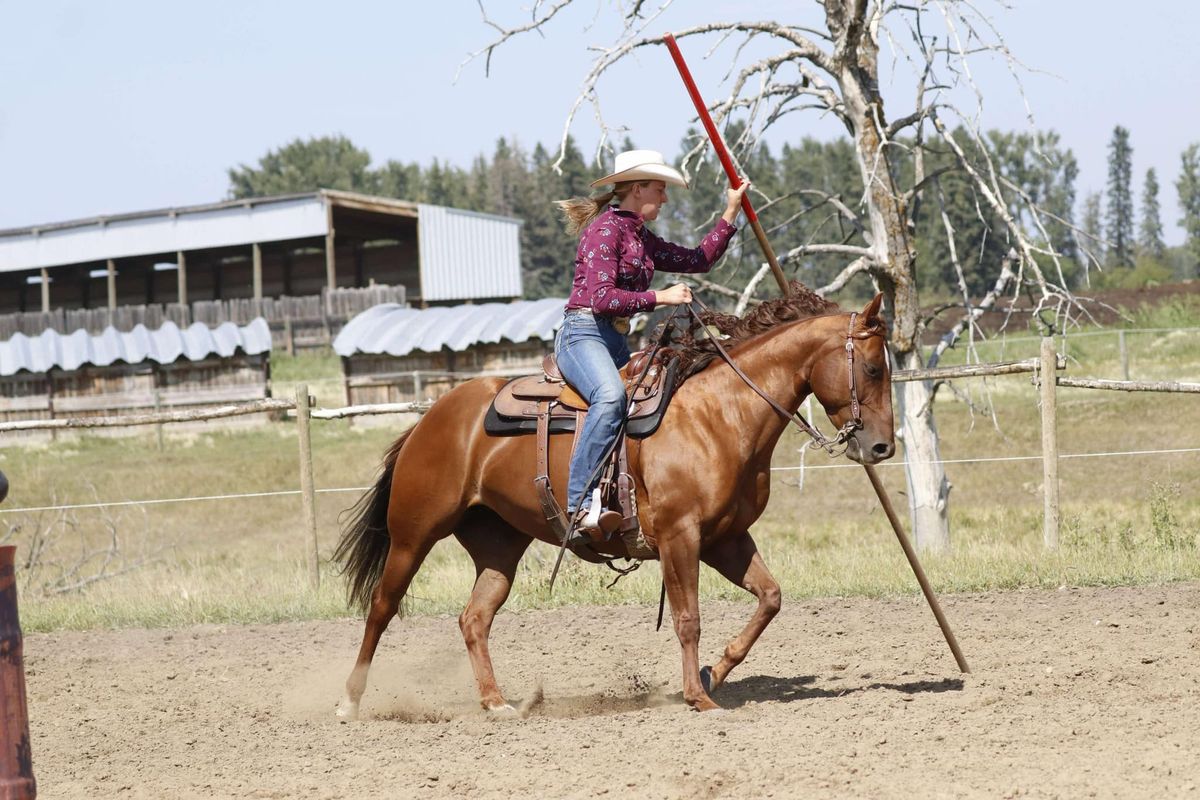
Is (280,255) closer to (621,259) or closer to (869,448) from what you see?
(621,259)

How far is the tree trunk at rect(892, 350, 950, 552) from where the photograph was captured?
36.5ft

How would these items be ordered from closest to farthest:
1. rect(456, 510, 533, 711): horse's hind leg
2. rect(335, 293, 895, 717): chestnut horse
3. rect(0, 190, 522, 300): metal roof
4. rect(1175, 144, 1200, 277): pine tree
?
1. rect(335, 293, 895, 717): chestnut horse
2. rect(456, 510, 533, 711): horse's hind leg
3. rect(0, 190, 522, 300): metal roof
4. rect(1175, 144, 1200, 277): pine tree

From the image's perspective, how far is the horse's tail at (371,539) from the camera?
24.1 ft

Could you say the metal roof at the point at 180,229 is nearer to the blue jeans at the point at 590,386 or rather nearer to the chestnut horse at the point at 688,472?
the chestnut horse at the point at 688,472

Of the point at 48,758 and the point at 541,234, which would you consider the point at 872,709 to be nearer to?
the point at 48,758

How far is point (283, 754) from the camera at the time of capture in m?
5.71

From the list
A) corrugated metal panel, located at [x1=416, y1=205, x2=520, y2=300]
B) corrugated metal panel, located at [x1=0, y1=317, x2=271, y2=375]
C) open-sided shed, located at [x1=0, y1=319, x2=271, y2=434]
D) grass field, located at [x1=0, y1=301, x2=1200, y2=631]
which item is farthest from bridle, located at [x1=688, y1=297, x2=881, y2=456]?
corrugated metal panel, located at [x1=416, y1=205, x2=520, y2=300]

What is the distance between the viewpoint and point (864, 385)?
599 centimetres

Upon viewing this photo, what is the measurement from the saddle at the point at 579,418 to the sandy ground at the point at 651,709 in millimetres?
924

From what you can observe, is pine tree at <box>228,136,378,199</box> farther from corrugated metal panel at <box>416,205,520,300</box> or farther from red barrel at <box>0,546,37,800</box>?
red barrel at <box>0,546,37,800</box>

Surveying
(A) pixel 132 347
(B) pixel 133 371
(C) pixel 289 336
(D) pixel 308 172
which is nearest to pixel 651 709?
(B) pixel 133 371

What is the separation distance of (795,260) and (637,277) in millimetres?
5107

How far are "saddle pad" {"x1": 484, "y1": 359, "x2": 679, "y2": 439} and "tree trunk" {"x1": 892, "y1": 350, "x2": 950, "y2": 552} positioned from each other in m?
5.23

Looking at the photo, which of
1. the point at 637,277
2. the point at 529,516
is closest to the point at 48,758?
the point at 529,516
